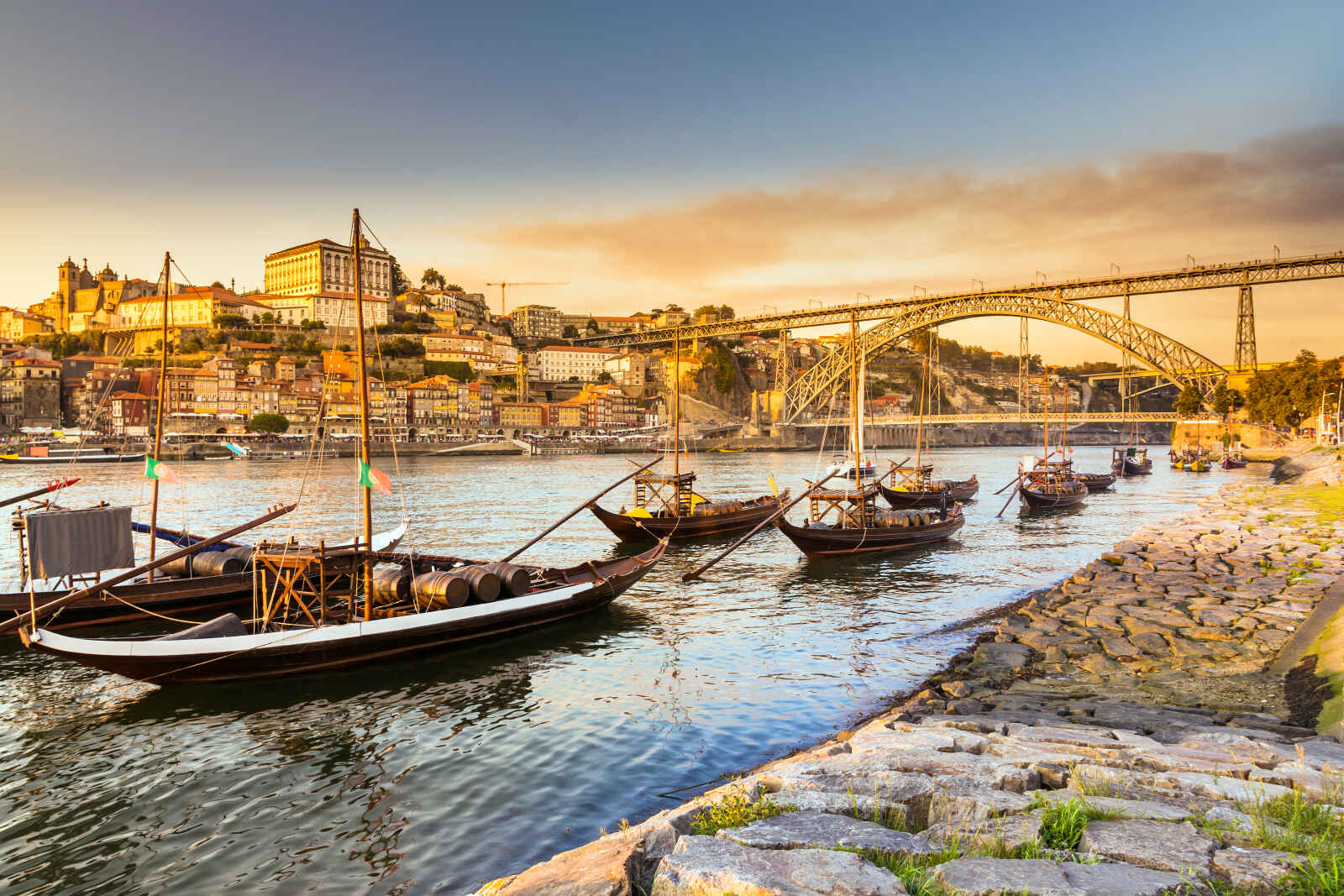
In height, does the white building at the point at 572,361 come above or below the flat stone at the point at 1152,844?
above

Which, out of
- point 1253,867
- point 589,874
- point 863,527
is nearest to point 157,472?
point 589,874

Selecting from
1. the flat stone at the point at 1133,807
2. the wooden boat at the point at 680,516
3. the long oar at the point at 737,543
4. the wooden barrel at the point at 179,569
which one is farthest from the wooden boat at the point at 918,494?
the flat stone at the point at 1133,807

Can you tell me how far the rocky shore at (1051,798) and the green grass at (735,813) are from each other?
19mm

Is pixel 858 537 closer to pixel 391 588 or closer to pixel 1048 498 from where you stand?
pixel 391 588

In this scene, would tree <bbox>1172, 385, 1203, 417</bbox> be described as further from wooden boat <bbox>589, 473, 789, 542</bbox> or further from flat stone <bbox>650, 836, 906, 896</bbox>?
flat stone <bbox>650, 836, 906, 896</bbox>

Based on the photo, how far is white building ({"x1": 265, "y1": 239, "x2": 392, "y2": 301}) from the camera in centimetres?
12838

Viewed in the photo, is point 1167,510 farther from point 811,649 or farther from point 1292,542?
point 811,649

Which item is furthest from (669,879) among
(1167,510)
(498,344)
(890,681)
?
(498,344)

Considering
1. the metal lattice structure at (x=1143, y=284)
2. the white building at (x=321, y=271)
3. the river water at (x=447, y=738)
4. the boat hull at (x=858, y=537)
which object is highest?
the white building at (x=321, y=271)

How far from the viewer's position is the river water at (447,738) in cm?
626

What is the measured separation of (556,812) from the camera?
22.4ft

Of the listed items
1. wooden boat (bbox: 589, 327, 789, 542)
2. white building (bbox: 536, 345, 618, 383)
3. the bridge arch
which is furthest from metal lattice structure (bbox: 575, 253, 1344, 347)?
white building (bbox: 536, 345, 618, 383)

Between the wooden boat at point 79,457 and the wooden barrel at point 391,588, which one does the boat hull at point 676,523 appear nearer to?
the wooden barrel at point 391,588

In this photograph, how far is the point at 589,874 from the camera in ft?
12.2
